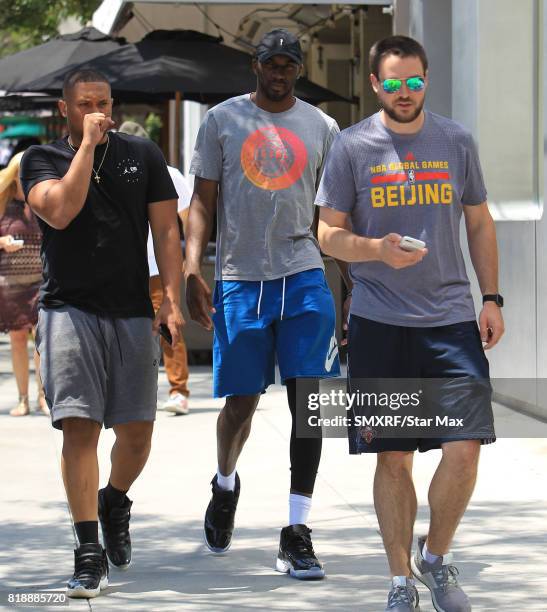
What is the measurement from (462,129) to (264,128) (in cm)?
107

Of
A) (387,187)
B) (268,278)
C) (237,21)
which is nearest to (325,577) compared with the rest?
(268,278)

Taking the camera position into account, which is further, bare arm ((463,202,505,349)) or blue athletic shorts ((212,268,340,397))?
blue athletic shorts ((212,268,340,397))

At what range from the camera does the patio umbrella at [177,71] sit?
1396 centimetres

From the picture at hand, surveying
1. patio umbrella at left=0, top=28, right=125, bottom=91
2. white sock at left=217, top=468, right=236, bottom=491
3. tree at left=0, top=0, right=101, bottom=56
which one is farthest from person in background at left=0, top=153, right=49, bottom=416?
tree at left=0, top=0, right=101, bottom=56

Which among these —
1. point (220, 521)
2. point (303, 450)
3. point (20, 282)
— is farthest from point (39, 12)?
point (303, 450)

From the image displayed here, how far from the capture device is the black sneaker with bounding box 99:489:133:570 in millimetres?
5930

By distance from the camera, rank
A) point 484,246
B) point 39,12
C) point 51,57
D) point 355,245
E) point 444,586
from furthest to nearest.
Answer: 1. point 39,12
2. point 51,57
3. point 484,246
4. point 444,586
5. point 355,245

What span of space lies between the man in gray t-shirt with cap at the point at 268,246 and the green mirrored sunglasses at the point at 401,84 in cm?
94

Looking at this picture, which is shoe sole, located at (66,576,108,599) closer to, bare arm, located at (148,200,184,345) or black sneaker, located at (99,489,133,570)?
black sneaker, located at (99,489,133,570)

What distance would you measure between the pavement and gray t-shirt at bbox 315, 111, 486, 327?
103 cm

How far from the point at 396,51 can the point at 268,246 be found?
3.73 ft

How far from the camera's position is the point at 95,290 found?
222 inches

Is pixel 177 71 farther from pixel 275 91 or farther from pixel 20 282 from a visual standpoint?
pixel 275 91

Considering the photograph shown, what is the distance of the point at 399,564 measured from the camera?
5.12 meters
